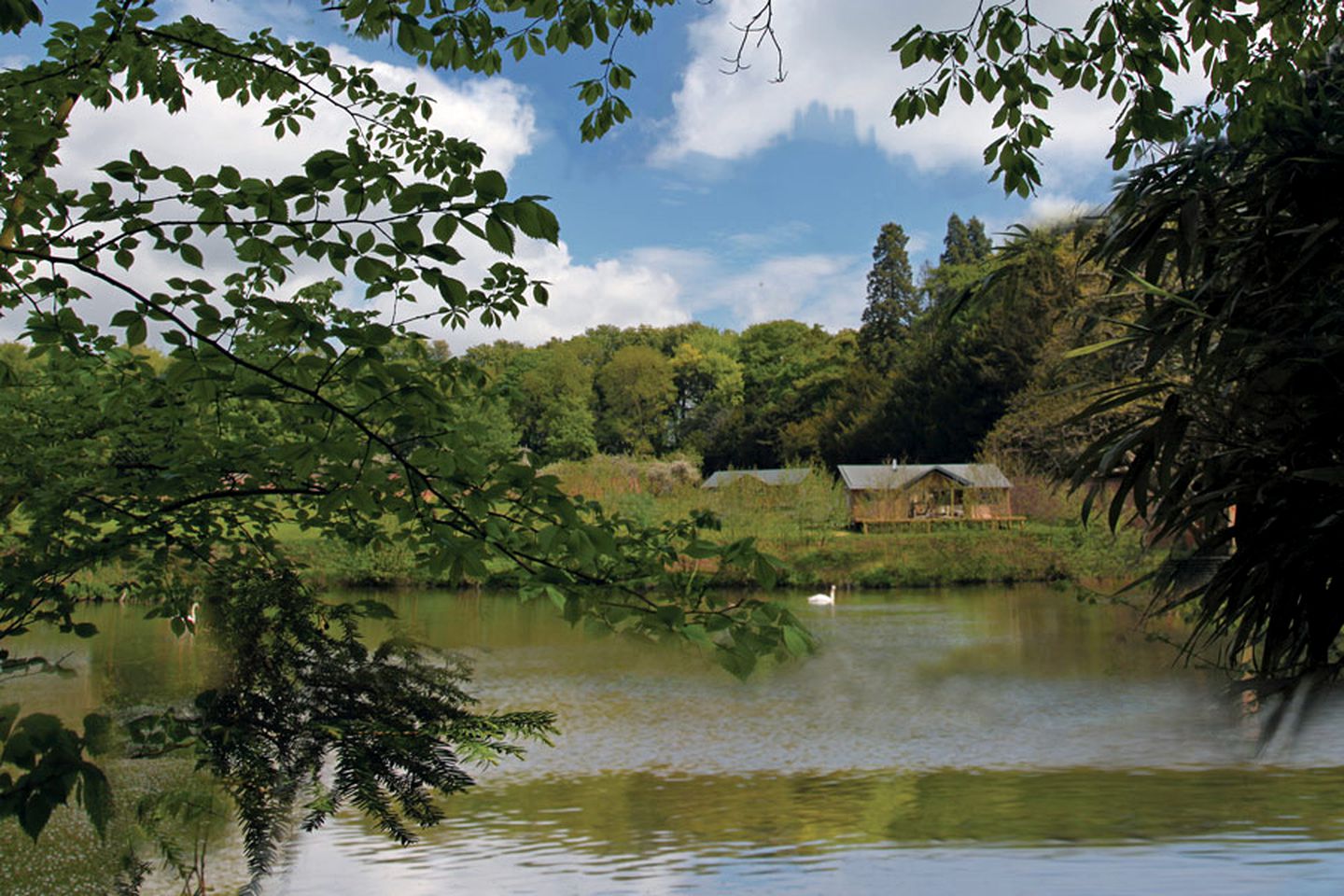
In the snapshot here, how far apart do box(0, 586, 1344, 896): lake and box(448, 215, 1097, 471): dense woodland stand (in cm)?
810

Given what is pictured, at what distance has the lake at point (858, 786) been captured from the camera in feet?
14.5

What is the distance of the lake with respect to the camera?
442cm

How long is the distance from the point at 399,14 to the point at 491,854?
3.66 meters

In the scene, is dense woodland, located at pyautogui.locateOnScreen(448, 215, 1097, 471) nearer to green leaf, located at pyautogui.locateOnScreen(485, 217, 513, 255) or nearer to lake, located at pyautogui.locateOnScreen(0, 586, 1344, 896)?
lake, located at pyautogui.locateOnScreen(0, 586, 1344, 896)

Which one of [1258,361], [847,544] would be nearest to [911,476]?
[847,544]

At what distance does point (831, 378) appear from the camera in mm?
38688

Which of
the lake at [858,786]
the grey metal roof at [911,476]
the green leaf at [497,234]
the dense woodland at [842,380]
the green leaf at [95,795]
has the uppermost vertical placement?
the dense woodland at [842,380]

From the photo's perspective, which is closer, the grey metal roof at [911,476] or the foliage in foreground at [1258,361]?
the foliage in foreground at [1258,361]

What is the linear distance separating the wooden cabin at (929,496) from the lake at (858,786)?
10.1 meters

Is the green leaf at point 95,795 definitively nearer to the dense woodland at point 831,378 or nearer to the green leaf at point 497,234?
the green leaf at point 497,234

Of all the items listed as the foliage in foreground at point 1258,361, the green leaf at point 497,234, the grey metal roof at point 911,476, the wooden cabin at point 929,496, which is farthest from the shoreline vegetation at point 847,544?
the green leaf at point 497,234

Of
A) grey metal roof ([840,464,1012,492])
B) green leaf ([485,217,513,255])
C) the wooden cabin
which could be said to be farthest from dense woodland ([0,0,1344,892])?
grey metal roof ([840,464,1012,492])

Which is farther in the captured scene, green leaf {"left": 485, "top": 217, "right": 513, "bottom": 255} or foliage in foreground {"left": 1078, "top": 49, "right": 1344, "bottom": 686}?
foliage in foreground {"left": 1078, "top": 49, "right": 1344, "bottom": 686}

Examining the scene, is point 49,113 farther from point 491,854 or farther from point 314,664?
point 491,854
